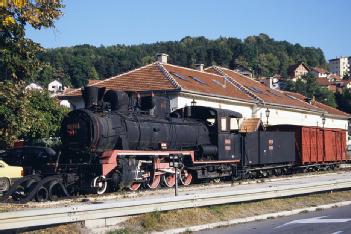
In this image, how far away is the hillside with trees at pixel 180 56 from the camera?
417 ft

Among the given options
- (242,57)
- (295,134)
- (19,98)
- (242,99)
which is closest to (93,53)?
(242,57)

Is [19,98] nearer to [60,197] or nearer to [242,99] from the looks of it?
[60,197]

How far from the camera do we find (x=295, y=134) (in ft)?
97.3

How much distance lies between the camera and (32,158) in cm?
1881

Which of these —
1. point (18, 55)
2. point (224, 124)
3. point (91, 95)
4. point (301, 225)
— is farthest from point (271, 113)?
point (301, 225)

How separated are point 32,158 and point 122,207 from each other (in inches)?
366

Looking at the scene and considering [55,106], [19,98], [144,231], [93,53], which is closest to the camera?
[144,231]

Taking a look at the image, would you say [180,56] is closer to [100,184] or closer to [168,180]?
[168,180]

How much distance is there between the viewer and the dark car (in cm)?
1709

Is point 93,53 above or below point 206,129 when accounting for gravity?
above

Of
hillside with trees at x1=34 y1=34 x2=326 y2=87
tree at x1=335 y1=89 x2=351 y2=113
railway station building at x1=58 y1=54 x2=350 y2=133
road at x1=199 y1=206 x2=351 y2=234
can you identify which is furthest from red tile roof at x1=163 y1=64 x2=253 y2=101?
hillside with trees at x1=34 y1=34 x2=326 y2=87

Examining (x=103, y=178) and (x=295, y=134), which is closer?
(x=103, y=178)

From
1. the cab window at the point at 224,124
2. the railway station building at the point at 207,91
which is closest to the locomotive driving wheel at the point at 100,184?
the cab window at the point at 224,124

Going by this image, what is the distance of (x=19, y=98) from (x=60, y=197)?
3.53 meters
